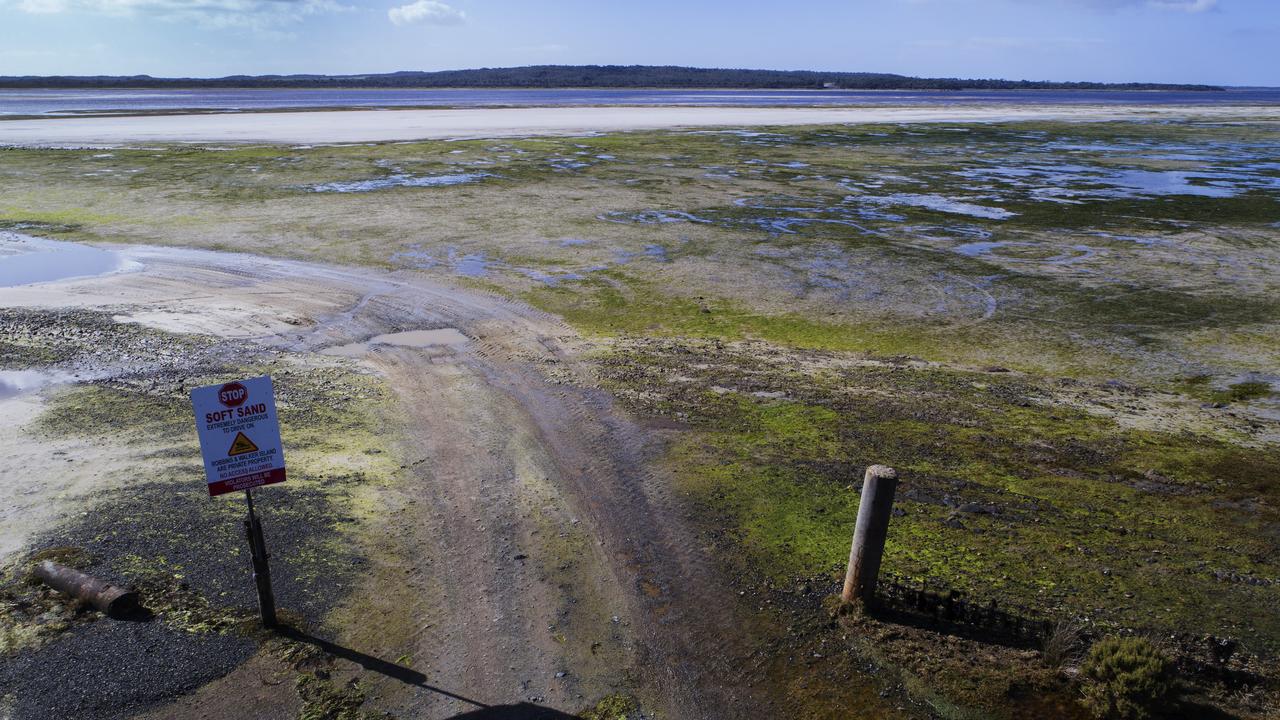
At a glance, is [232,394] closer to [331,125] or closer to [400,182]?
[400,182]

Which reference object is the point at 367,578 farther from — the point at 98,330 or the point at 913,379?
the point at 98,330

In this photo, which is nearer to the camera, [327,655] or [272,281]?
[327,655]

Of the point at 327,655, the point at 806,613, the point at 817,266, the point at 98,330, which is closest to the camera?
the point at 327,655

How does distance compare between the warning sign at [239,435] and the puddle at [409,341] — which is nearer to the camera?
the warning sign at [239,435]

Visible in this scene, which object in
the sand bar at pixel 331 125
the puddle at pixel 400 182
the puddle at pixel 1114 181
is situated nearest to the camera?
the puddle at pixel 400 182

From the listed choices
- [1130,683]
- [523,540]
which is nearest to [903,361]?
[523,540]

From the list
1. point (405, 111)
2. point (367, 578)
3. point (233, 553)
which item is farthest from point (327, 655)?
point (405, 111)

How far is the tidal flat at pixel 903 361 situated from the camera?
7324mm

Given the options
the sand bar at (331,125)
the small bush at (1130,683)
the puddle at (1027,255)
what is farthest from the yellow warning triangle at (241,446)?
the sand bar at (331,125)

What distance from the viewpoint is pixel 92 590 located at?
23.5 feet

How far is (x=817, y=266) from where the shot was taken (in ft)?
65.7

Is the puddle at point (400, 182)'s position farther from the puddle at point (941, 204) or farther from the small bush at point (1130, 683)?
the small bush at point (1130, 683)

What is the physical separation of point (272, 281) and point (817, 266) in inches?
487

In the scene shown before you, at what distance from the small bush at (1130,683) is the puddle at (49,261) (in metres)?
20.3
